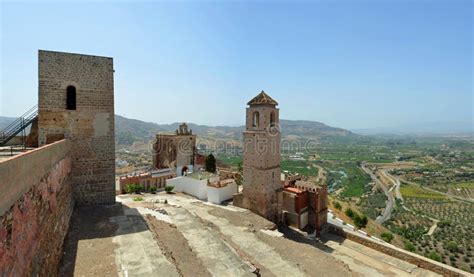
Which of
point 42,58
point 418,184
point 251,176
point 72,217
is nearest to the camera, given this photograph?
point 72,217

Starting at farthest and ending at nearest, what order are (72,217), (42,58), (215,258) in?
(42,58) < (72,217) < (215,258)

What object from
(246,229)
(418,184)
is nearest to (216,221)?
(246,229)

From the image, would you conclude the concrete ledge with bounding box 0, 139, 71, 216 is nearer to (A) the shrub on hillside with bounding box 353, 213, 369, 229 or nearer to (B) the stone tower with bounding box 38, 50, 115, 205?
(B) the stone tower with bounding box 38, 50, 115, 205

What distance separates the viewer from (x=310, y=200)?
15.3m

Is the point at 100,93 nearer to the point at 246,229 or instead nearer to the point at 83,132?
the point at 83,132

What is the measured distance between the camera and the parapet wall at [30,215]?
3.38 m

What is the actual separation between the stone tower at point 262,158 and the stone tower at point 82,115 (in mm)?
6412

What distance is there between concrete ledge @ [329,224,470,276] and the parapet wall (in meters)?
11.9

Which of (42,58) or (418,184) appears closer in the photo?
(42,58)

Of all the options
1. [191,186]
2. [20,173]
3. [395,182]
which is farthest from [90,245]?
[395,182]

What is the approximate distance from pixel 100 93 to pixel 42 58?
210 centimetres

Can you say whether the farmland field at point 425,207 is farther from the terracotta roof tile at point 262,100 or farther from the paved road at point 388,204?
the terracotta roof tile at point 262,100

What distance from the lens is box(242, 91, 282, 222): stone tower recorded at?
14.4 meters

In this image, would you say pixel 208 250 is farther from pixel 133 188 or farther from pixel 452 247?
pixel 452 247
